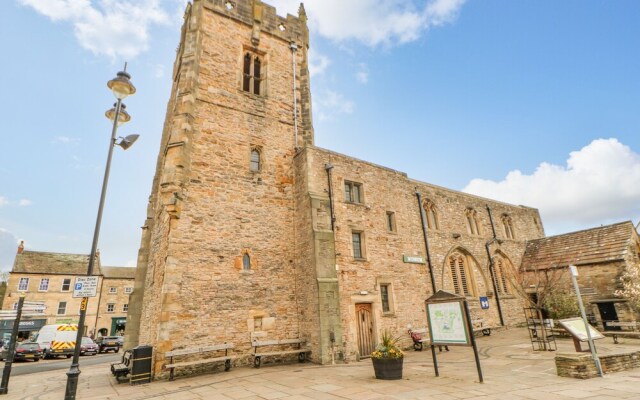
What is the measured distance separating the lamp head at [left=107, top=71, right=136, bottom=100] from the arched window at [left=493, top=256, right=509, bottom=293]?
2114 centimetres

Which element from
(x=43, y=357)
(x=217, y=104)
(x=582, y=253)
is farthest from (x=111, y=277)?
(x=582, y=253)

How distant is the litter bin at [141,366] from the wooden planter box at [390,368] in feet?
21.8

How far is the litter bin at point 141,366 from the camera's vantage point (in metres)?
9.75

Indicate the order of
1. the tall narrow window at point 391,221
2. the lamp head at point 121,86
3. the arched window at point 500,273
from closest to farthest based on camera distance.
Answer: the lamp head at point 121,86 → the tall narrow window at point 391,221 → the arched window at point 500,273

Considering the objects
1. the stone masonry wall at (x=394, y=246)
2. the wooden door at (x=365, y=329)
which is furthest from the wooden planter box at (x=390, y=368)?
the wooden door at (x=365, y=329)

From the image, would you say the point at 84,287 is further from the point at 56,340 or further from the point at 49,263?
the point at 49,263

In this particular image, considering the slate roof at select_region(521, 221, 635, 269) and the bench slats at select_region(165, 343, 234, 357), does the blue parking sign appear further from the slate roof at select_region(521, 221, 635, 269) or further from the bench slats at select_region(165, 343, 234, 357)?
the bench slats at select_region(165, 343, 234, 357)

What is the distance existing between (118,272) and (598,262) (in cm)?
4782

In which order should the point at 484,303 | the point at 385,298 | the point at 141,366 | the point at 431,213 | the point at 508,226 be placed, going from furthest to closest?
the point at 508,226
the point at 431,213
the point at 484,303
the point at 385,298
the point at 141,366

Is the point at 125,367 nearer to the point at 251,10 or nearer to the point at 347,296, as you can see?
the point at 347,296

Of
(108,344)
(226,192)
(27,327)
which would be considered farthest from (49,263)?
(226,192)

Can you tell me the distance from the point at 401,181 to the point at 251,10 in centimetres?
1136

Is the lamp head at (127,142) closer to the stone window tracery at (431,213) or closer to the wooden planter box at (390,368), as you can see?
the wooden planter box at (390,368)

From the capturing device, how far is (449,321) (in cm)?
879
